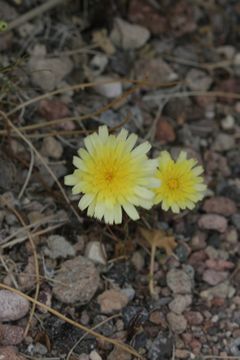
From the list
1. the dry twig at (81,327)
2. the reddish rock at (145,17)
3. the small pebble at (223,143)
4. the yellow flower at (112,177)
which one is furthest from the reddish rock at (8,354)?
the reddish rock at (145,17)

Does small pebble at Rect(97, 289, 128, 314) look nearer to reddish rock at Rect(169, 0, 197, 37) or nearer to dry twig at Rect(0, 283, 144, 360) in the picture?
dry twig at Rect(0, 283, 144, 360)

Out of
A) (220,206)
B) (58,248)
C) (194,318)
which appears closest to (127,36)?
(220,206)

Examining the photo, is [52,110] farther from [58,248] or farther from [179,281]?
[179,281]

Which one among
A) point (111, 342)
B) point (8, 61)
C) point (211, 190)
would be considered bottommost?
point (111, 342)

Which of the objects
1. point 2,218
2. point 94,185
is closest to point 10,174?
point 2,218

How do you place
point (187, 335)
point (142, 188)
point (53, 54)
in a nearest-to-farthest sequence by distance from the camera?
1. point (142, 188)
2. point (187, 335)
3. point (53, 54)

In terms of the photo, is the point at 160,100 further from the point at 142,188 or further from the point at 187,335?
the point at 187,335
